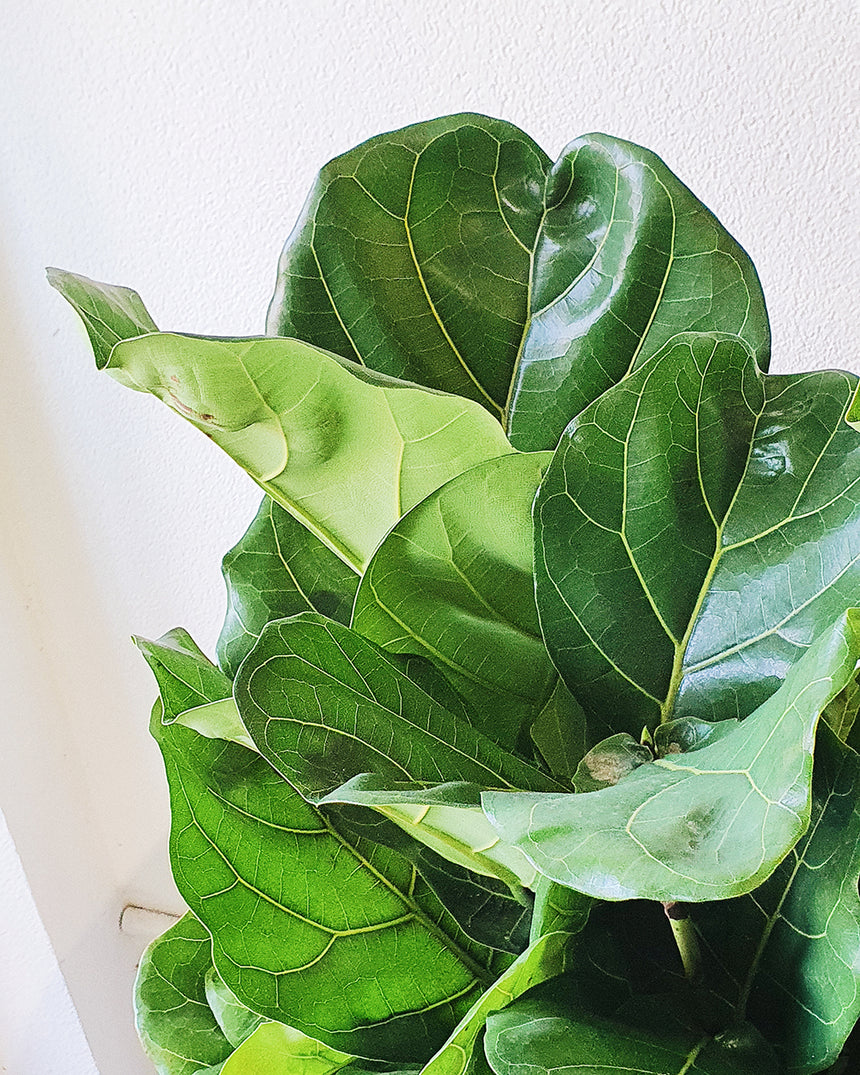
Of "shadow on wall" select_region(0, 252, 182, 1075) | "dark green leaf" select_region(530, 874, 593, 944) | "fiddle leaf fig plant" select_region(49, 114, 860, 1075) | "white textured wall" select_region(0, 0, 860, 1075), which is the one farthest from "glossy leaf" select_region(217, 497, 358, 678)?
"shadow on wall" select_region(0, 252, 182, 1075)

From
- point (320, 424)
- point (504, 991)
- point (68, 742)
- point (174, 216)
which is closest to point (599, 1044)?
point (504, 991)

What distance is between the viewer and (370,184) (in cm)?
25

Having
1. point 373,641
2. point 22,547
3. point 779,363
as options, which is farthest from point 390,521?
point 22,547

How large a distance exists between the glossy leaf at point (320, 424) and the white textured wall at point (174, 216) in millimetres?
334

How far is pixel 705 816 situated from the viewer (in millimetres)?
142

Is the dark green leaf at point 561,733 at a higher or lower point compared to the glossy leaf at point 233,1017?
higher

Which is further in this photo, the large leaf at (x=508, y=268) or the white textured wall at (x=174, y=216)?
the white textured wall at (x=174, y=216)

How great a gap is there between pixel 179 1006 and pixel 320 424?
22cm

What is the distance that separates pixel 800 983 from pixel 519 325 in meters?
0.17

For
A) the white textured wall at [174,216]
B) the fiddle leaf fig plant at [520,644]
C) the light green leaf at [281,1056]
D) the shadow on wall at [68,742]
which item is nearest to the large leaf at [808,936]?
the fiddle leaf fig plant at [520,644]

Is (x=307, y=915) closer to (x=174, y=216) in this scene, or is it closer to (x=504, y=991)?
(x=504, y=991)

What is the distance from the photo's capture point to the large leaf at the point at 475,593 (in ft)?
0.65

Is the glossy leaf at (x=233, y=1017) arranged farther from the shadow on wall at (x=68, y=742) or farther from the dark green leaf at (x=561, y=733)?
the shadow on wall at (x=68, y=742)

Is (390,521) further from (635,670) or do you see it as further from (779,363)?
(779,363)
